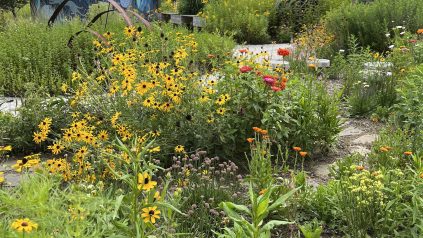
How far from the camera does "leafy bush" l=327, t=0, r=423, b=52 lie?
341 inches

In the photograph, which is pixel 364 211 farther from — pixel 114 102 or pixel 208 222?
pixel 114 102

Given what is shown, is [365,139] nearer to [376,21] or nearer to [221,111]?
[221,111]

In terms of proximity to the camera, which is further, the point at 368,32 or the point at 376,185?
the point at 368,32

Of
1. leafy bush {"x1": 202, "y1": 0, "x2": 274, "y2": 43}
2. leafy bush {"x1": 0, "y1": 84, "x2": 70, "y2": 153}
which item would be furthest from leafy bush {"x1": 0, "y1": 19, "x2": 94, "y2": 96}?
leafy bush {"x1": 202, "y1": 0, "x2": 274, "y2": 43}

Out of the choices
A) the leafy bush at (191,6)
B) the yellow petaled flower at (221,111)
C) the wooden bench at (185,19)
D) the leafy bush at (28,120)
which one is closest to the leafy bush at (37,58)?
the leafy bush at (28,120)

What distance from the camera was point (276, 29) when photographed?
1241 cm

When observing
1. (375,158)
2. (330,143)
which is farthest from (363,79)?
(375,158)

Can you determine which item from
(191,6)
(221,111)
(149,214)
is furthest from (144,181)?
(191,6)

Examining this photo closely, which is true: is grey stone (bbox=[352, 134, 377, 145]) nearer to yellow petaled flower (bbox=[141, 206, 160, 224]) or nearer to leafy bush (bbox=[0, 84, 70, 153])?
leafy bush (bbox=[0, 84, 70, 153])

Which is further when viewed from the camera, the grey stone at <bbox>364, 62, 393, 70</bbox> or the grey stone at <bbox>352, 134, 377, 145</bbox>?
the grey stone at <bbox>364, 62, 393, 70</bbox>

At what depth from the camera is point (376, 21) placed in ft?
28.5

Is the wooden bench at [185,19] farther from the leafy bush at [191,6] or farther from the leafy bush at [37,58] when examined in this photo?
the leafy bush at [37,58]

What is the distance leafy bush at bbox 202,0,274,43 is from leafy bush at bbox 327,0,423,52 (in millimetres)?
2549

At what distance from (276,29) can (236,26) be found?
1.39m
